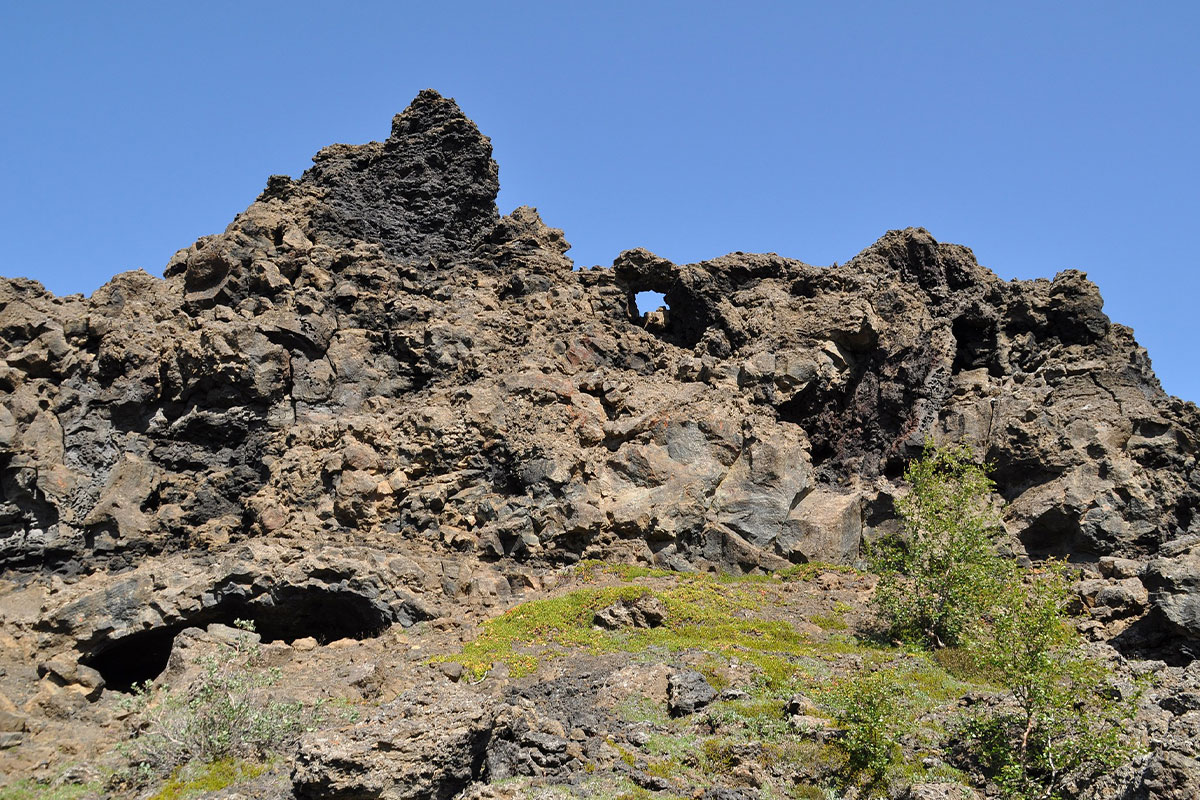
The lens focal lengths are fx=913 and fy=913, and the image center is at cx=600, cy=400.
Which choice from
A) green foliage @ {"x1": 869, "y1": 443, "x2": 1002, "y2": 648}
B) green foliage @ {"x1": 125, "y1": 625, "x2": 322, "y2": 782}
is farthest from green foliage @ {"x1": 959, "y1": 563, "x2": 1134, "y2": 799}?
green foliage @ {"x1": 125, "y1": 625, "x2": 322, "y2": 782}

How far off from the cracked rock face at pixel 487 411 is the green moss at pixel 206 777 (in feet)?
31.4

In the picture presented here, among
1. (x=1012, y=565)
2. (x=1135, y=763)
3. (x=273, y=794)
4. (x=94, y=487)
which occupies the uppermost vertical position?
(x=1012, y=565)

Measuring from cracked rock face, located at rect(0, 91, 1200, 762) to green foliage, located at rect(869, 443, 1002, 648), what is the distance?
4509 millimetres

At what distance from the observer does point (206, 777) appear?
19656 millimetres

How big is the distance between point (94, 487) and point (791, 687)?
2441 cm

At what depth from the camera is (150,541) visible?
31188 mm

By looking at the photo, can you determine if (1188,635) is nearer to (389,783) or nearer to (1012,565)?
(1012,565)

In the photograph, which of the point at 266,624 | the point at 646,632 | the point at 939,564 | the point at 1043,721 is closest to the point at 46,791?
the point at 266,624

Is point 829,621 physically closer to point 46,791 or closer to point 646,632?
point 646,632

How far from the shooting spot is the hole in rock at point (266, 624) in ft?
95.3

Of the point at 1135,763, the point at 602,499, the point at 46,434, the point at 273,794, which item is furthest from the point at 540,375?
the point at 1135,763

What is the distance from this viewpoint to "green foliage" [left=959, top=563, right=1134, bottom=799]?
55.6 feet

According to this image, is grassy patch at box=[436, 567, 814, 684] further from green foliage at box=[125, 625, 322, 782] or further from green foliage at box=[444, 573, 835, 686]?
green foliage at box=[125, 625, 322, 782]

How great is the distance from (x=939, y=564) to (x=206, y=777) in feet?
68.8
